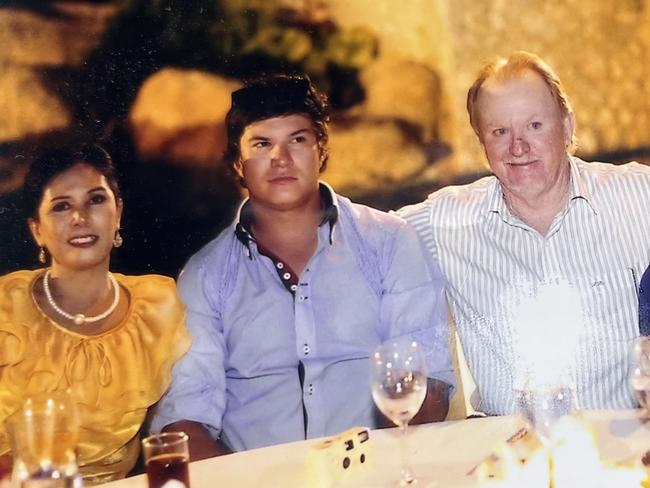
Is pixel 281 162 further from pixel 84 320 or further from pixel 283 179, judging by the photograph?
pixel 84 320

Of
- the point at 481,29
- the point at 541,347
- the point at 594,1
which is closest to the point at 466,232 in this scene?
the point at 541,347

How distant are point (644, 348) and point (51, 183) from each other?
1445mm

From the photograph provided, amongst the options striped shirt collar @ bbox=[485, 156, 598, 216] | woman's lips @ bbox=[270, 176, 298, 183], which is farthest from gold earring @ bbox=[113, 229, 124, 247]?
striped shirt collar @ bbox=[485, 156, 598, 216]

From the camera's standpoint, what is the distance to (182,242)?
8.23ft

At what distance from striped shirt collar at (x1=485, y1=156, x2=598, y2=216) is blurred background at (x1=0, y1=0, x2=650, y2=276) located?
8cm

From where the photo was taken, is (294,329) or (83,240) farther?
(294,329)

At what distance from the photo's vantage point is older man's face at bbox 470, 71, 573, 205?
2.72 meters

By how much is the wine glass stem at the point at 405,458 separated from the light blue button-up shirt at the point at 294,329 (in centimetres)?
65

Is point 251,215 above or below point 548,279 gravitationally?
above

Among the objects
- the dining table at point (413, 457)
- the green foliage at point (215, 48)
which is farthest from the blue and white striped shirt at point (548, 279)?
the dining table at point (413, 457)

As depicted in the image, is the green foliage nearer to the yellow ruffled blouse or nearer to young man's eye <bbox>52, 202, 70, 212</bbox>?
young man's eye <bbox>52, 202, 70, 212</bbox>

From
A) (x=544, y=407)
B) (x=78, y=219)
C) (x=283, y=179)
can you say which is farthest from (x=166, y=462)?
(x=283, y=179)

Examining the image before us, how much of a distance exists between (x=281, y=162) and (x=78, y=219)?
0.58m

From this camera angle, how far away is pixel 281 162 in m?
2.60
